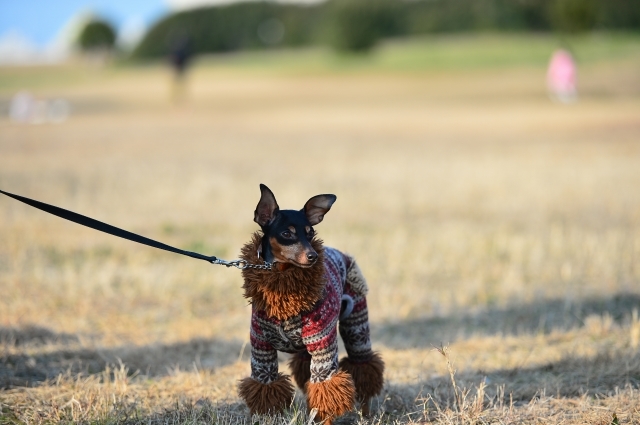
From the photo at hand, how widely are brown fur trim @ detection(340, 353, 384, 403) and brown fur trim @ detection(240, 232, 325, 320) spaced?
2.64ft

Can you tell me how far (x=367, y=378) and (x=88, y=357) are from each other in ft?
7.85

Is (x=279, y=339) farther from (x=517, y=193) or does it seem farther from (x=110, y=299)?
(x=517, y=193)

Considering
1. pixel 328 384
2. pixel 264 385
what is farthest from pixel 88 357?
pixel 328 384

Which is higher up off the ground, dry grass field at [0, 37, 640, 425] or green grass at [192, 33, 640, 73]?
green grass at [192, 33, 640, 73]

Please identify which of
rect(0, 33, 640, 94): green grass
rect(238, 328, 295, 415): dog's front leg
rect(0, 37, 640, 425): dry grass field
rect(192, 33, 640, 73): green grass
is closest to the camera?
rect(238, 328, 295, 415): dog's front leg

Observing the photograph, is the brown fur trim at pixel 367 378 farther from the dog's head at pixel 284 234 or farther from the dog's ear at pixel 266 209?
the dog's ear at pixel 266 209

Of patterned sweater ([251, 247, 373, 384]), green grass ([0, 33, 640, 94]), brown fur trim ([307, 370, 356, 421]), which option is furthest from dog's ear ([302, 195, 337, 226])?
green grass ([0, 33, 640, 94])

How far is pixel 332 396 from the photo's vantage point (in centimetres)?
426

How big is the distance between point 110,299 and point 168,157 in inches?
422

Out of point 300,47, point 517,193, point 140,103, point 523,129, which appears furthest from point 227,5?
point 517,193

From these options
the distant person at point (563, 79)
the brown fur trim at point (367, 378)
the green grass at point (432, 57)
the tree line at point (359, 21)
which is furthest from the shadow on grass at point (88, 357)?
the green grass at point (432, 57)

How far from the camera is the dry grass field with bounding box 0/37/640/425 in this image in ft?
16.7

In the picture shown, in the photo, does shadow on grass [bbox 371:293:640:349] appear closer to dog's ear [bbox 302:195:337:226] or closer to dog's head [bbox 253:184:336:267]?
dog's ear [bbox 302:195:337:226]

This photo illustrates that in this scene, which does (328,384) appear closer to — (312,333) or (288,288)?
(312,333)
